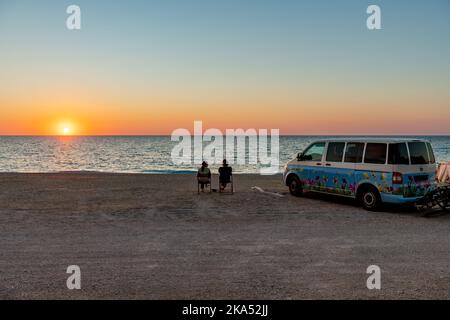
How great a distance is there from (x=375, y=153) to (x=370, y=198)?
122cm

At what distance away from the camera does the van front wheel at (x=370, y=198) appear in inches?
416

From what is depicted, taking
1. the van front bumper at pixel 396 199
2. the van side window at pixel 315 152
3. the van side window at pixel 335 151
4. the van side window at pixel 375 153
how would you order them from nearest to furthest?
the van front bumper at pixel 396 199 → the van side window at pixel 375 153 → the van side window at pixel 335 151 → the van side window at pixel 315 152

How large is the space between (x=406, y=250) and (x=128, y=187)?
1235 centimetres

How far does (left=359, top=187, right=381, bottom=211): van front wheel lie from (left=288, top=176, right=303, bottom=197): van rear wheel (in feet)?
8.42

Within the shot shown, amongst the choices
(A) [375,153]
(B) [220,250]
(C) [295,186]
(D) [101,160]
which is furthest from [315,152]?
(D) [101,160]

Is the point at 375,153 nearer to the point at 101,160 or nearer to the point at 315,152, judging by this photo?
the point at 315,152

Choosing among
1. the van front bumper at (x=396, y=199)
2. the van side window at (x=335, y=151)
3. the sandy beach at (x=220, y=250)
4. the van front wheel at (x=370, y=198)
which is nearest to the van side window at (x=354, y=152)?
the van side window at (x=335, y=151)

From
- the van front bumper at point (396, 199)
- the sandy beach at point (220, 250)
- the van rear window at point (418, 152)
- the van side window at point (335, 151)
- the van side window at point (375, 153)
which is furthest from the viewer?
the van side window at point (335, 151)

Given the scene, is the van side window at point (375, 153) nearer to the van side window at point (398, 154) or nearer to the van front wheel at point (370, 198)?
the van side window at point (398, 154)

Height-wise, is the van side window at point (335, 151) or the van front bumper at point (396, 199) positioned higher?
the van side window at point (335, 151)

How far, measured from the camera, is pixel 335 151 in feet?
39.2

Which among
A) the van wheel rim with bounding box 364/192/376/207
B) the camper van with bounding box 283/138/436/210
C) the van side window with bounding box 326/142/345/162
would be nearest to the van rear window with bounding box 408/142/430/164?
the camper van with bounding box 283/138/436/210

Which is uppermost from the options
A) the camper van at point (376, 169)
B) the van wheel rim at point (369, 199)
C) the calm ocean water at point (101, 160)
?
the camper van at point (376, 169)

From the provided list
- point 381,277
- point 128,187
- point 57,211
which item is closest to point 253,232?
point 381,277
